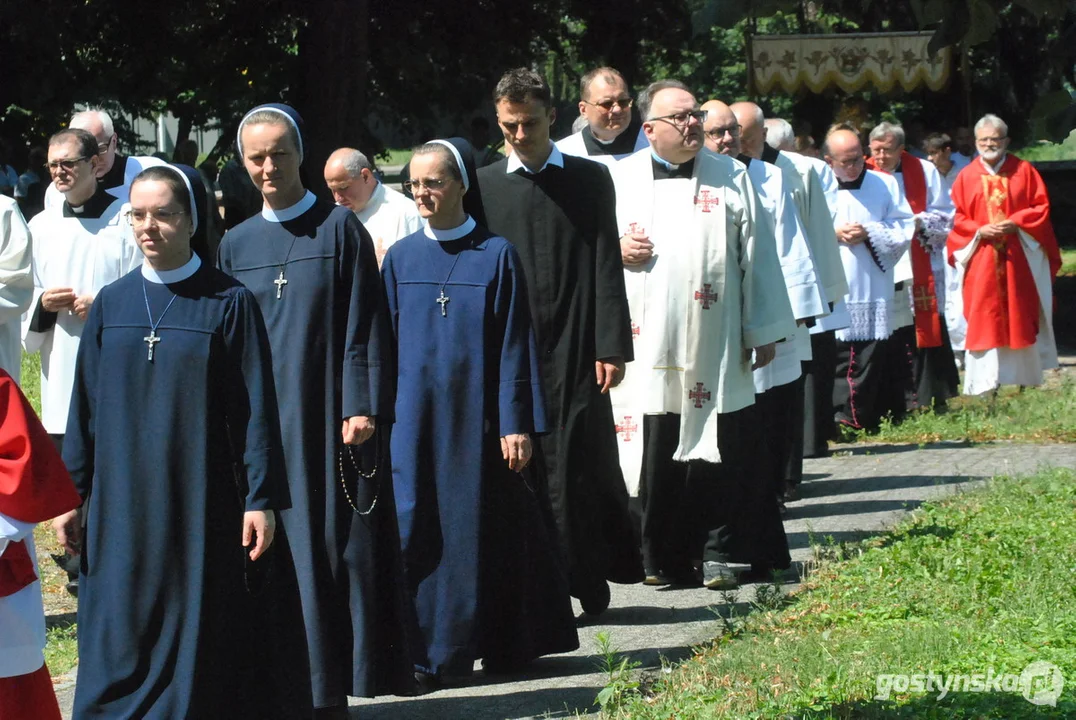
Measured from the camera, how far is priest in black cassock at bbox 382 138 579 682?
6293 millimetres

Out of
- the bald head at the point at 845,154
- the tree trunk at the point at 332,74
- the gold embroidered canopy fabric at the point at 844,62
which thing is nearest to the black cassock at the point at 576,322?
the bald head at the point at 845,154

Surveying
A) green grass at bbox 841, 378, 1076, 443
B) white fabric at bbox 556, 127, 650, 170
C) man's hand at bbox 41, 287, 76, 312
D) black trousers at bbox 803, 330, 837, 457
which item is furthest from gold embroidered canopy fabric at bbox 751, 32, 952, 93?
man's hand at bbox 41, 287, 76, 312

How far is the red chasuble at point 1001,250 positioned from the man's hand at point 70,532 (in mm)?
9738

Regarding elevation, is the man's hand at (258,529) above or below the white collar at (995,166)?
below

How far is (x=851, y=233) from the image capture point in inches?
491

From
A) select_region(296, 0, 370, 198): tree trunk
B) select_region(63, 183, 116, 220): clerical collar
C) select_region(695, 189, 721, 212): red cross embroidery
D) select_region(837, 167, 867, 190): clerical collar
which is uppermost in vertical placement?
select_region(296, 0, 370, 198): tree trunk

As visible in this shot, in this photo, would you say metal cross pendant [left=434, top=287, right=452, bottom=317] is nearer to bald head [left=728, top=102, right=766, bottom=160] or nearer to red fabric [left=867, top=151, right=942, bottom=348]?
bald head [left=728, top=102, right=766, bottom=160]

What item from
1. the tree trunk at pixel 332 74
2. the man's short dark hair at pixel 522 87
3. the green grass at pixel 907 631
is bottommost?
the green grass at pixel 907 631

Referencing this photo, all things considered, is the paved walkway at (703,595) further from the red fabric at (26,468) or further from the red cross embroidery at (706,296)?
the red fabric at (26,468)

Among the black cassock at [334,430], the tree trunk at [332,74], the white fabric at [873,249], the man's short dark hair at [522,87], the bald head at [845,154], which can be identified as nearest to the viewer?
the black cassock at [334,430]

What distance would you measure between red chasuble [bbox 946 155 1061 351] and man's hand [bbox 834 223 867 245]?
1349 millimetres

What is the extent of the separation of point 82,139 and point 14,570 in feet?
11.4

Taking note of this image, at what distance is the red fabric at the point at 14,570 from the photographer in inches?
188

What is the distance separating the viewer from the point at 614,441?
729cm
